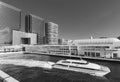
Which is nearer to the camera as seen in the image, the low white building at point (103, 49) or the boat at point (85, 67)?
the boat at point (85, 67)

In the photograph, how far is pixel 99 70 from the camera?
104 ft

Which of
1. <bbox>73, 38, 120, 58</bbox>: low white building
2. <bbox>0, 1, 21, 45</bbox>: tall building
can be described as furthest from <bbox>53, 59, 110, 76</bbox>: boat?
<bbox>0, 1, 21, 45</bbox>: tall building

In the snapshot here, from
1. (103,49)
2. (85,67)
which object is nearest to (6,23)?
(103,49)

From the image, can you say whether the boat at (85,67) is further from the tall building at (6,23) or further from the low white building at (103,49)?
the tall building at (6,23)

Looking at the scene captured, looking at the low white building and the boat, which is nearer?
the boat

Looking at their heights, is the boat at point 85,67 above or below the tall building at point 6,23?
below

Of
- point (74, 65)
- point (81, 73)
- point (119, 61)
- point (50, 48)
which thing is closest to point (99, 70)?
point (81, 73)

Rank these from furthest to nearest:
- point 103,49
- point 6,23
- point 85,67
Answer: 1. point 6,23
2. point 103,49
3. point 85,67

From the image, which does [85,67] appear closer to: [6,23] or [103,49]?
[103,49]

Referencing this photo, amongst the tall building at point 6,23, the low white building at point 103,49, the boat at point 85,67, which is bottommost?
the boat at point 85,67

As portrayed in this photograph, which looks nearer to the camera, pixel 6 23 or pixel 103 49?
pixel 103 49

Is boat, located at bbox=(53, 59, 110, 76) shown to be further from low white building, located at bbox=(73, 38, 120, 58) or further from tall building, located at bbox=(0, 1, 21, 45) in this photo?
tall building, located at bbox=(0, 1, 21, 45)

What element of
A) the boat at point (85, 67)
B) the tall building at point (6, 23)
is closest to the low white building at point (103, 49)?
the boat at point (85, 67)

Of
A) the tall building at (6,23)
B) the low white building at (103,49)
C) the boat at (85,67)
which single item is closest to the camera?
the boat at (85,67)
